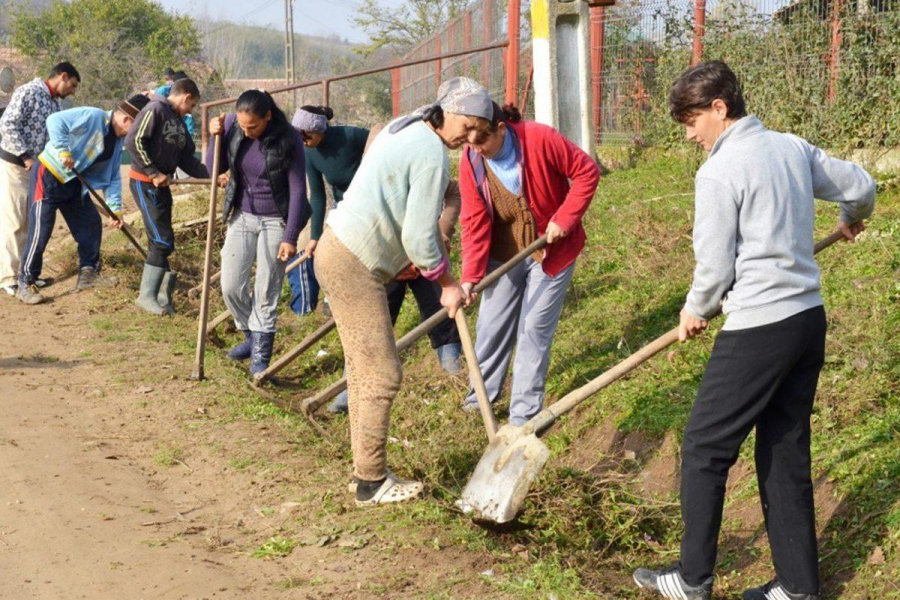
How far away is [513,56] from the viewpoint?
38.1ft

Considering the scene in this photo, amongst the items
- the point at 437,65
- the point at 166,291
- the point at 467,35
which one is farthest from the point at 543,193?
the point at 437,65

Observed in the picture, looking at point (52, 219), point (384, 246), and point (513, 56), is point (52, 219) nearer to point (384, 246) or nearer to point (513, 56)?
point (513, 56)

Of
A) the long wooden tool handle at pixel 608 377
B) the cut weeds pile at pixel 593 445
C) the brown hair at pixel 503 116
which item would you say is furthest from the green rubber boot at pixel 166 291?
the long wooden tool handle at pixel 608 377

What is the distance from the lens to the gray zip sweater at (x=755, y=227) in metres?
3.44

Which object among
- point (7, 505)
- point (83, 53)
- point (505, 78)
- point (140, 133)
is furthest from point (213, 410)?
point (83, 53)

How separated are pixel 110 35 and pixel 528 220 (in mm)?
30656

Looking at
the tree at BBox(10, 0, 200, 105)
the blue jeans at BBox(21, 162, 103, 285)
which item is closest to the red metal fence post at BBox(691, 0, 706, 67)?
the blue jeans at BBox(21, 162, 103, 285)

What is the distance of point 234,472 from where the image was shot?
214 inches

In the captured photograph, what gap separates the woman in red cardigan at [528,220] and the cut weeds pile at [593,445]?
56 centimetres

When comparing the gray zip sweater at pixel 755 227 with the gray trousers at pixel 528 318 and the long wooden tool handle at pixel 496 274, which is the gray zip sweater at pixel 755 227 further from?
the gray trousers at pixel 528 318

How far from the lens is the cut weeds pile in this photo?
166 inches

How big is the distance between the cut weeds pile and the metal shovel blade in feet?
0.45

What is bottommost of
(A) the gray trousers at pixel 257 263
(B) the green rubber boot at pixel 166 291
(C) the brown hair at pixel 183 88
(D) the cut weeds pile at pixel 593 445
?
(D) the cut weeds pile at pixel 593 445

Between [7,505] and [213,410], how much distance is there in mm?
1731
